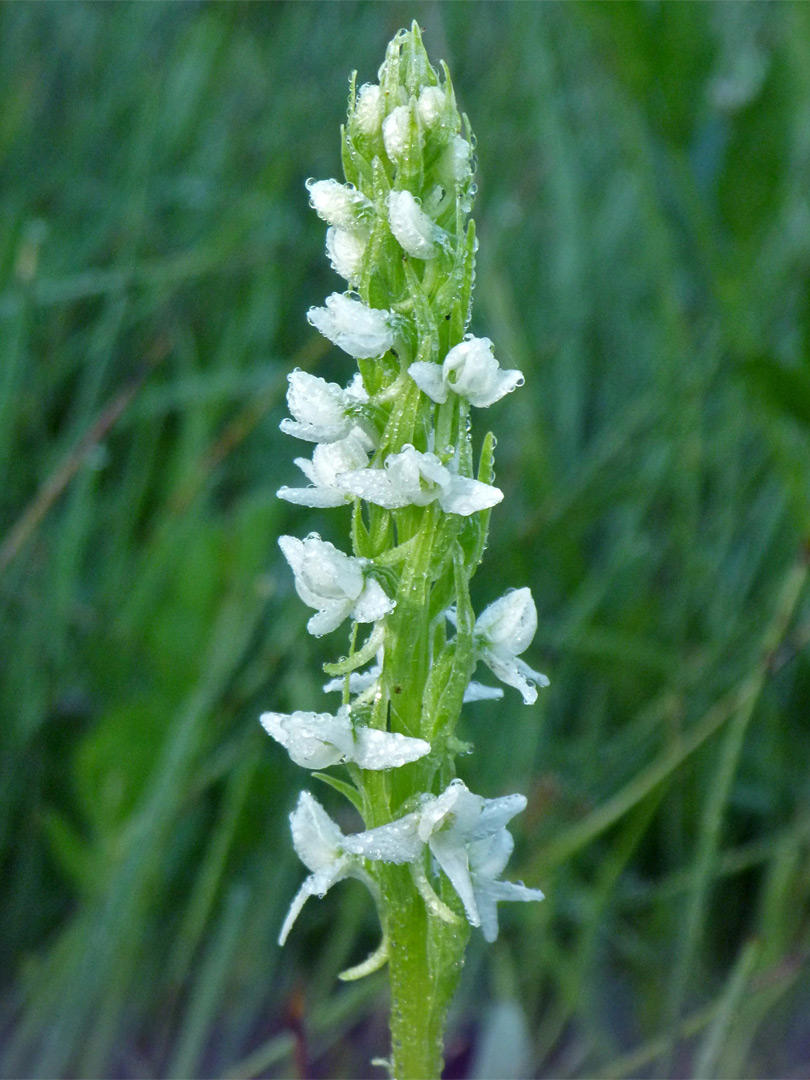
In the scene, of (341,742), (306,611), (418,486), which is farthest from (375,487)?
(306,611)

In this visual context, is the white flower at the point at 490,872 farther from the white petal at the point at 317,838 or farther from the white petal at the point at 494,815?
the white petal at the point at 317,838

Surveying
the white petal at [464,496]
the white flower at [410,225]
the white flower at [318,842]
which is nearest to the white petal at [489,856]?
the white flower at [318,842]

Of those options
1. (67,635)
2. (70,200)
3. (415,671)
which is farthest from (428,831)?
(70,200)

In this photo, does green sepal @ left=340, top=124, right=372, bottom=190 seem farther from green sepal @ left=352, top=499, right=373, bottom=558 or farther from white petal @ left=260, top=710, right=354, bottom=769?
white petal @ left=260, top=710, right=354, bottom=769

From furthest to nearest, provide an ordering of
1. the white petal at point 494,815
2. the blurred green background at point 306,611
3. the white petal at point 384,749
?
the blurred green background at point 306,611, the white petal at point 494,815, the white petal at point 384,749

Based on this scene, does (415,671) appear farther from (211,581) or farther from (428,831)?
(211,581)

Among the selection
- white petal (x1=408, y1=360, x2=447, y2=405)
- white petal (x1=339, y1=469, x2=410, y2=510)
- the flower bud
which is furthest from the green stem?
the flower bud
